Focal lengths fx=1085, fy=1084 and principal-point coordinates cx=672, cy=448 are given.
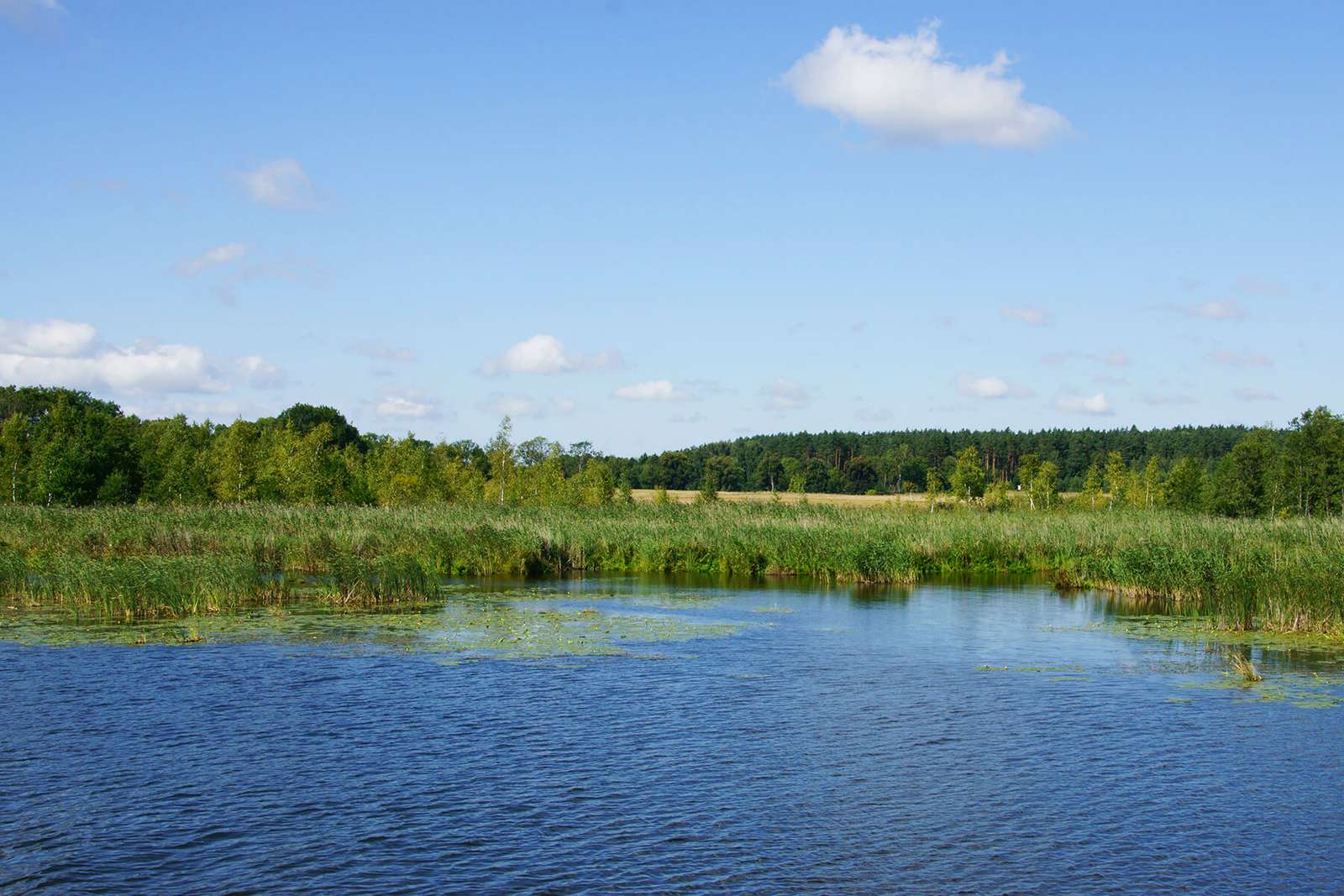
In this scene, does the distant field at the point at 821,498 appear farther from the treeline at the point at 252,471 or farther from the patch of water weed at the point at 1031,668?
the patch of water weed at the point at 1031,668

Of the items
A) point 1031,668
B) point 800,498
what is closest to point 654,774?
point 1031,668

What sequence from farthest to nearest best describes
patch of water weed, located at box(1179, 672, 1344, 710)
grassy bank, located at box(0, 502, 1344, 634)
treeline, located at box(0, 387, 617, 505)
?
treeline, located at box(0, 387, 617, 505) < grassy bank, located at box(0, 502, 1344, 634) < patch of water weed, located at box(1179, 672, 1344, 710)

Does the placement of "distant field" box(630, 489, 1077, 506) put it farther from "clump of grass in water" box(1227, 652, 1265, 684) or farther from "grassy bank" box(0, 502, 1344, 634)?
"clump of grass in water" box(1227, 652, 1265, 684)

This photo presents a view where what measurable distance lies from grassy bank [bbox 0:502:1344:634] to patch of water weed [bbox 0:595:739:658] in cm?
127

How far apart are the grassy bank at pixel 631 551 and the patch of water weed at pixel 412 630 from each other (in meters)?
1.27

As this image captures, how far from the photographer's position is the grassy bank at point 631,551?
26.4 meters

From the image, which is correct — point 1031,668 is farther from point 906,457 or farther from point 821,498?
point 906,457

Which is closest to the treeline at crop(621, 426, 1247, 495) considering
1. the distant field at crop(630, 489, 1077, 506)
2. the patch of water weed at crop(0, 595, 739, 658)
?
the distant field at crop(630, 489, 1077, 506)

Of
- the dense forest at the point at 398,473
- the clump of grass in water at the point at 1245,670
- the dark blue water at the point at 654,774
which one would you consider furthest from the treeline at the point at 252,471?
the clump of grass in water at the point at 1245,670

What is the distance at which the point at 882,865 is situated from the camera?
10938 mm

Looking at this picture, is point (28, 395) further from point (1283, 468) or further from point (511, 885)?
point (511, 885)

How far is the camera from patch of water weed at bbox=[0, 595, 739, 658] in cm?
2238

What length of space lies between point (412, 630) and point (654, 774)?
40.0 feet

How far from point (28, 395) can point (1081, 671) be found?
387ft
